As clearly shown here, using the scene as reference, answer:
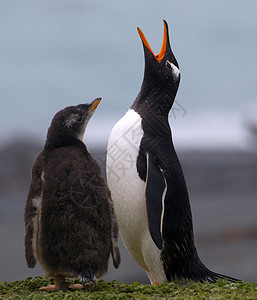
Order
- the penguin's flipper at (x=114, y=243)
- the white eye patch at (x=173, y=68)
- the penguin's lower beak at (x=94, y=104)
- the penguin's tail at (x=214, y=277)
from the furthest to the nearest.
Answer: the white eye patch at (x=173, y=68), the penguin's tail at (x=214, y=277), the penguin's lower beak at (x=94, y=104), the penguin's flipper at (x=114, y=243)

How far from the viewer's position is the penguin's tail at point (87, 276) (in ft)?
10.4

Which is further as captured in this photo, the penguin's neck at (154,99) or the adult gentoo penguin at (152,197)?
the penguin's neck at (154,99)

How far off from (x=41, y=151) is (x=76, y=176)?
342 millimetres

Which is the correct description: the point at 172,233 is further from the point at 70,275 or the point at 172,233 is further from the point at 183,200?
the point at 70,275

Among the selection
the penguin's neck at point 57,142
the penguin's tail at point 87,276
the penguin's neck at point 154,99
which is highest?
the penguin's neck at point 154,99

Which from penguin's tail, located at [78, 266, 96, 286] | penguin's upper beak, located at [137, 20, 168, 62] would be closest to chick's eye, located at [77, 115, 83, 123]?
penguin's tail, located at [78, 266, 96, 286]

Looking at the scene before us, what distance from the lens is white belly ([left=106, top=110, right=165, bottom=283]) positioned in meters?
3.79

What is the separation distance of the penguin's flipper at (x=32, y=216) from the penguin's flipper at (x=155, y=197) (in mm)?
781

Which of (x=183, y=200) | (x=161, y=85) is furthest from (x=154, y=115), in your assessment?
(x=183, y=200)

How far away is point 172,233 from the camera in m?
3.83

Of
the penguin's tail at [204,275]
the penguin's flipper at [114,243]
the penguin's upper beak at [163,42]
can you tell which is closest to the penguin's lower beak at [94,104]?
the penguin's flipper at [114,243]

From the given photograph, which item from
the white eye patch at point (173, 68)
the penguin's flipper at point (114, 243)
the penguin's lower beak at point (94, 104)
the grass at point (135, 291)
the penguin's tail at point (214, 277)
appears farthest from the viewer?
the white eye patch at point (173, 68)

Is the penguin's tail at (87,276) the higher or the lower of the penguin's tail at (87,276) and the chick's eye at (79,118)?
the lower

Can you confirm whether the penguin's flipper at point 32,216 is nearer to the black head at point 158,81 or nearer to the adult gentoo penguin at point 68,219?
the adult gentoo penguin at point 68,219
